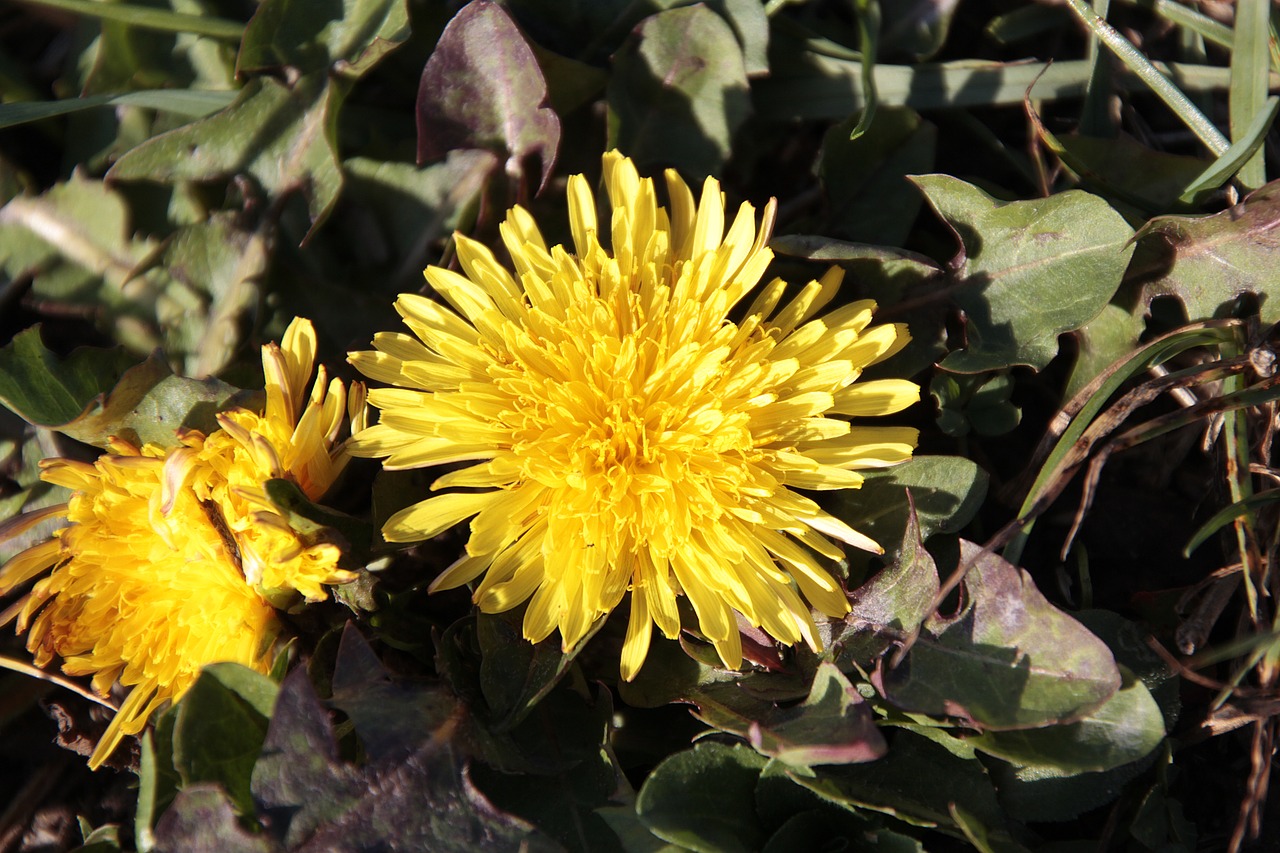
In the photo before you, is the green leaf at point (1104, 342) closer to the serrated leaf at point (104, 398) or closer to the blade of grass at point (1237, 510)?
the blade of grass at point (1237, 510)

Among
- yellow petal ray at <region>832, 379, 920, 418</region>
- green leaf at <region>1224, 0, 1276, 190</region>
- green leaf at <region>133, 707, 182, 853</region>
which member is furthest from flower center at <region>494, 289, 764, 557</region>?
green leaf at <region>1224, 0, 1276, 190</region>

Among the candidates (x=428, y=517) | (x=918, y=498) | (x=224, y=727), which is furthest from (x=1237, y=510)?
(x=224, y=727)

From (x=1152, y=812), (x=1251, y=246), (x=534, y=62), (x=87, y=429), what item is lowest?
→ (x=1152, y=812)

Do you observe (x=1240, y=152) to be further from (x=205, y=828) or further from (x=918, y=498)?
(x=205, y=828)

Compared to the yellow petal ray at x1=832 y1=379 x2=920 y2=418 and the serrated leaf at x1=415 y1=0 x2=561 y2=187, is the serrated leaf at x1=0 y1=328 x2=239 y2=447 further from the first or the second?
the yellow petal ray at x1=832 y1=379 x2=920 y2=418

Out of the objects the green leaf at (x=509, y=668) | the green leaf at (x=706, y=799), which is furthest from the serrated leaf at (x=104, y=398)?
the green leaf at (x=706, y=799)

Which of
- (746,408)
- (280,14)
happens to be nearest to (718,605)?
(746,408)

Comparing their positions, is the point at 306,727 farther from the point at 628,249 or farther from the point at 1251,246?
the point at 1251,246
